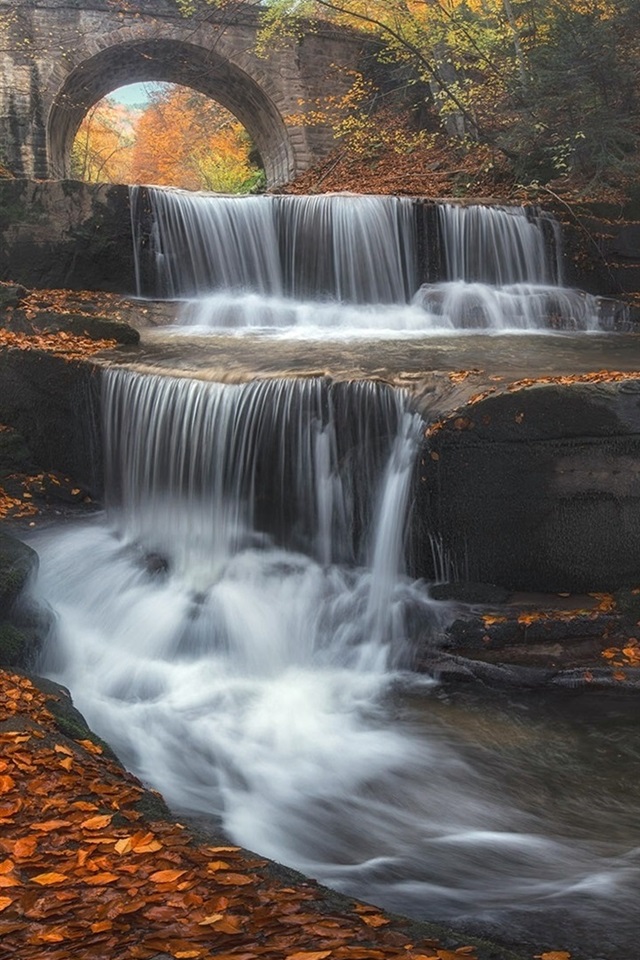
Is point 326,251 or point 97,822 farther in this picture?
point 326,251

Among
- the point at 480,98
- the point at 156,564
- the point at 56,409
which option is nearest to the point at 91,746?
the point at 156,564

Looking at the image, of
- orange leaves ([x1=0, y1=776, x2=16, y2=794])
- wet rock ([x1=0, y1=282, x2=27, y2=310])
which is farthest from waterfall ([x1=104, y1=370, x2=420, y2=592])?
orange leaves ([x1=0, y1=776, x2=16, y2=794])

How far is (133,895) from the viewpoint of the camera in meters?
2.57

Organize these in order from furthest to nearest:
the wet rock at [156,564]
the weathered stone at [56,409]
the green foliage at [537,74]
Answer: the green foliage at [537,74]
the weathered stone at [56,409]
the wet rock at [156,564]

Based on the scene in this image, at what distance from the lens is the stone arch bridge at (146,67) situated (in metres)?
17.1

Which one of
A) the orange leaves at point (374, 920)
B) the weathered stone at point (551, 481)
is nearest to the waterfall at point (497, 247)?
the weathered stone at point (551, 481)

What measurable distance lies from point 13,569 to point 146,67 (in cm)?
1713

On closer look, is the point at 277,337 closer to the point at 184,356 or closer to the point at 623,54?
the point at 184,356

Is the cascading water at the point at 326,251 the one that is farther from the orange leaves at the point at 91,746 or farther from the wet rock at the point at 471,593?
the orange leaves at the point at 91,746

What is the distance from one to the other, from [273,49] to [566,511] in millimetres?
16376

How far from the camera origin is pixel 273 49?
61.1ft

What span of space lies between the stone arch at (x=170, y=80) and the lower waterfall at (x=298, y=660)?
1328 cm

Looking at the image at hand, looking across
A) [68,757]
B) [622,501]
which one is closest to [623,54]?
[622,501]

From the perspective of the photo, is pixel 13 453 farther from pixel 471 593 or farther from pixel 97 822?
pixel 97 822
